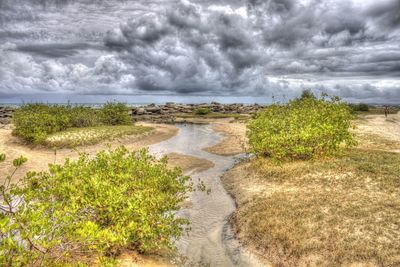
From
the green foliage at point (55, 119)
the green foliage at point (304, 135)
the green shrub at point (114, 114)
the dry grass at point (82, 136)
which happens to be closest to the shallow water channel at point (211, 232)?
the green foliage at point (304, 135)

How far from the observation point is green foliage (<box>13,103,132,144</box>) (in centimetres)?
3828

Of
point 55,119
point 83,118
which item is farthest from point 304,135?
point 83,118

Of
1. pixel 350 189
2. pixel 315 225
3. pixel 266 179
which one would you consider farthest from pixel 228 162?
pixel 315 225

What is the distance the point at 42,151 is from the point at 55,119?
307 inches

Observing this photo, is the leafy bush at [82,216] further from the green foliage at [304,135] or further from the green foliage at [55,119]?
the green foliage at [55,119]

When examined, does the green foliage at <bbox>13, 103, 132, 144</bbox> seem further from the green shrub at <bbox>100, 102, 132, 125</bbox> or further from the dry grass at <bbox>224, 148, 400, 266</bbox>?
the dry grass at <bbox>224, 148, 400, 266</bbox>

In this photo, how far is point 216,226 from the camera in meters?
16.0

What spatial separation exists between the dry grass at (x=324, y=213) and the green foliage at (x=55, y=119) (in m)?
21.7

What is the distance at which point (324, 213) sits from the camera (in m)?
14.4

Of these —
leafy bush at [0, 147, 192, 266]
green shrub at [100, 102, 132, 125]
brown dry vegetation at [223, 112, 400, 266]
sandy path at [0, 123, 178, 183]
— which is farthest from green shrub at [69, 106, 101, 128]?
leafy bush at [0, 147, 192, 266]

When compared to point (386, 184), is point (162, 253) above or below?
below

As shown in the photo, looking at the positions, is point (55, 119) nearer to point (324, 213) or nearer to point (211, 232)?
point (211, 232)

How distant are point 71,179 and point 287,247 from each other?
8303 millimetres

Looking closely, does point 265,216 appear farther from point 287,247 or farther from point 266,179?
point 266,179
